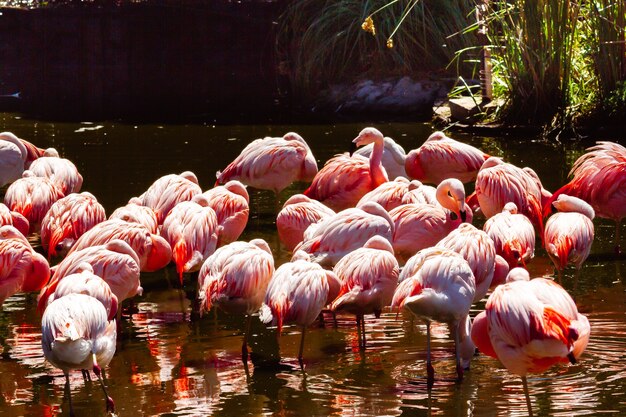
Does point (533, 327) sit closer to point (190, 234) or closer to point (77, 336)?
point (77, 336)

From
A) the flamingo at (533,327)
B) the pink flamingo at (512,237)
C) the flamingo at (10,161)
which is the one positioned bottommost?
the flamingo at (533,327)

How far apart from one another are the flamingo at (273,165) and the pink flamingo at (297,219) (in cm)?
125

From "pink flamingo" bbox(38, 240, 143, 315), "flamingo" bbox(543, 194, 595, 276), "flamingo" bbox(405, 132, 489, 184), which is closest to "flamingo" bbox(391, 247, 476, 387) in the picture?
"flamingo" bbox(543, 194, 595, 276)

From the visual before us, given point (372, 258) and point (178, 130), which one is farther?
point (178, 130)

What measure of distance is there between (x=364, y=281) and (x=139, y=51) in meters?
14.2

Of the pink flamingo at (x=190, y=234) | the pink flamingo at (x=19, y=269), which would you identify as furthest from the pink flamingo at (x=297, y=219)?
the pink flamingo at (x=19, y=269)

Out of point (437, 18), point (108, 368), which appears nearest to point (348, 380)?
point (108, 368)

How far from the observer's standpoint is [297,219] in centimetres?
645

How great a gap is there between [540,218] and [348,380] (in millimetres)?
2305

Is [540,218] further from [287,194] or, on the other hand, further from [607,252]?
[287,194]

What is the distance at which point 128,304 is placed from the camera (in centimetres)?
618

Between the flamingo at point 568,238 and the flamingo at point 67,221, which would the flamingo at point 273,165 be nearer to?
the flamingo at point 67,221

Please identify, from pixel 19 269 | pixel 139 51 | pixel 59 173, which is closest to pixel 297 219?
pixel 19 269

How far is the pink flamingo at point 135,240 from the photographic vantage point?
579 centimetres
